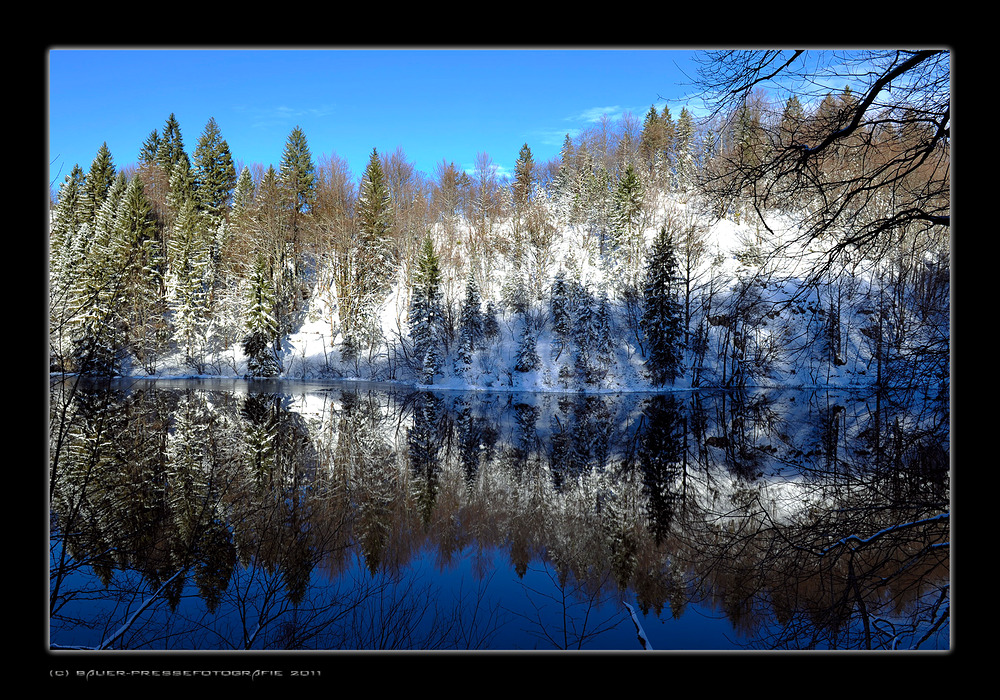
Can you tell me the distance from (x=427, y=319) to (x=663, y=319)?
56.1 feet

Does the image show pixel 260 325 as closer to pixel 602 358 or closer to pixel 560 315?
pixel 560 315

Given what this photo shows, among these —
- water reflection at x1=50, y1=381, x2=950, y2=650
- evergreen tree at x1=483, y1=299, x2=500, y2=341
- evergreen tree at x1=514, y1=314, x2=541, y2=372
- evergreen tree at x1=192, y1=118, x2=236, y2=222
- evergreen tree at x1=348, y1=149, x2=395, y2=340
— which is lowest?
water reflection at x1=50, y1=381, x2=950, y2=650

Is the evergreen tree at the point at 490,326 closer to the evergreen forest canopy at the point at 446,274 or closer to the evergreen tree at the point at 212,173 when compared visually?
the evergreen forest canopy at the point at 446,274

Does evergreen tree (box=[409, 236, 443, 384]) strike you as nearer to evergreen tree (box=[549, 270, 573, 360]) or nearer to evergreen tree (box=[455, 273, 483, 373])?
evergreen tree (box=[455, 273, 483, 373])

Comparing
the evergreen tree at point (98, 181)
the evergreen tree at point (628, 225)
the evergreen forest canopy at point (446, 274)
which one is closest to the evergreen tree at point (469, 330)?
the evergreen forest canopy at point (446, 274)

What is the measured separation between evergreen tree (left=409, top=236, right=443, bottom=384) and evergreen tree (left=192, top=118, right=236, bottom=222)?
832 inches

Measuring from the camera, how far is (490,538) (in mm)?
8328

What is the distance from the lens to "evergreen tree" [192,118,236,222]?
4453 cm

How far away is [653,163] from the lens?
188 feet

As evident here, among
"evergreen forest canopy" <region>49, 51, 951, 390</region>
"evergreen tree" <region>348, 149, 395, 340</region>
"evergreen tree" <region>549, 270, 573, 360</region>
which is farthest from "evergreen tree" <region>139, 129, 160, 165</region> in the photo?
"evergreen tree" <region>549, 270, 573, 360</region>

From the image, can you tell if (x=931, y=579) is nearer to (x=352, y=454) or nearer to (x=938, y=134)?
(x=938, y=134)
